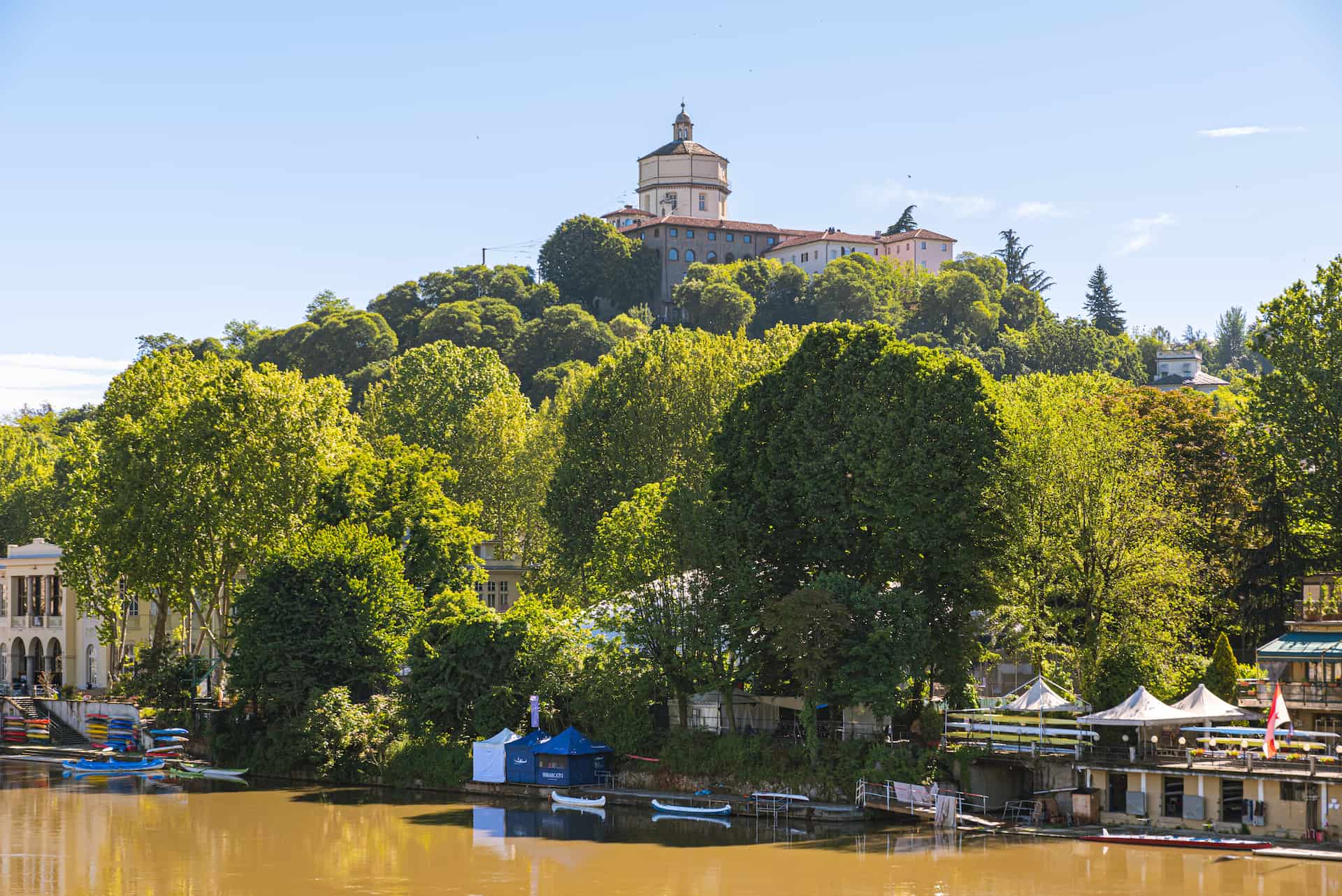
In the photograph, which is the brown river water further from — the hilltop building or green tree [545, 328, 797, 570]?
the hilltop building

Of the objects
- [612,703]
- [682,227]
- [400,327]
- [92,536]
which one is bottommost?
[612,703]

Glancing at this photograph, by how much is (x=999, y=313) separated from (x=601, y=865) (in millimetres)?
124801

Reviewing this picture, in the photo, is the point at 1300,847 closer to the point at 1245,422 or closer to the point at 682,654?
the point at 682,654

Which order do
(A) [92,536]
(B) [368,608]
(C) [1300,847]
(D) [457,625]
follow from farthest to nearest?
(A) [92,536] → (B) [368,608] → (D) [457,625] → (C) [1300,847]

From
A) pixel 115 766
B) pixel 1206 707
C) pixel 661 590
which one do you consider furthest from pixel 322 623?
pixel 1206 707

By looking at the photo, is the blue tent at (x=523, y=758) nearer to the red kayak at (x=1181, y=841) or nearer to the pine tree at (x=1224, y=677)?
the red kayak at (x=1181, y=841)

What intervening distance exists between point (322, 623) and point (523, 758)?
11.0 metres

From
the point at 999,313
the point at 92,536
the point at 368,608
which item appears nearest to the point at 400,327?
the point at 999,313

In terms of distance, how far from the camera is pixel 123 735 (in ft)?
212

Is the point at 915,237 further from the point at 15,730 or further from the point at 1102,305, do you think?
the point at 15,730

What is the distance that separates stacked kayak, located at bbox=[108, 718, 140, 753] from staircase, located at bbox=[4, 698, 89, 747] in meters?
2.55

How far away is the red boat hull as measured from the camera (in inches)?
1478

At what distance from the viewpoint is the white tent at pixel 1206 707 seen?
134 feet

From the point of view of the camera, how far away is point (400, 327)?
151 meters
